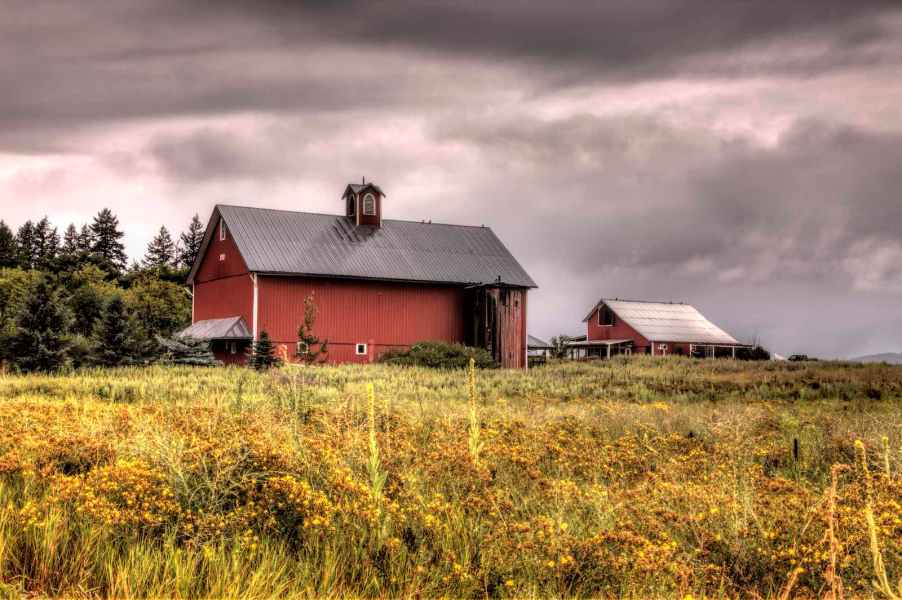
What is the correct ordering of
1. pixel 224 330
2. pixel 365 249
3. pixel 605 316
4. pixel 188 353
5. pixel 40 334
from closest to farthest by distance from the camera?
pixel 40 334 → pixel 188 353 → pixel 224 330 → pixel 365 249 → pixel 605 316

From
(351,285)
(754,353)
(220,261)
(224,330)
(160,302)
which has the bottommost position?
(754,353)

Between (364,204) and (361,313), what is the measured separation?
7.02m

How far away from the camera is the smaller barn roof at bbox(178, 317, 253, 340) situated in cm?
3656

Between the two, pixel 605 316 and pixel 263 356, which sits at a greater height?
pixel 605 316

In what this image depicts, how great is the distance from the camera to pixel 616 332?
217 feet

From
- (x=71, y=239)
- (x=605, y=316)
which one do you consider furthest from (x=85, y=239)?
(x=605, y=316)

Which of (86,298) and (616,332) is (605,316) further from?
(86,298)

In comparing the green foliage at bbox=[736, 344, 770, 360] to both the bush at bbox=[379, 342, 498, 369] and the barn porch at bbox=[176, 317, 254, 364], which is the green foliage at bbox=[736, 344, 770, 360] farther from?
the barn porch at bbox=[176, 317, 254, 364]

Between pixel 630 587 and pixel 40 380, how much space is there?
18264mm

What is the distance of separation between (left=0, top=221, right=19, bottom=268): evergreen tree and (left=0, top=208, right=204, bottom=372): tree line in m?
0.09

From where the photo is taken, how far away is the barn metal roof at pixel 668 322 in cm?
6397

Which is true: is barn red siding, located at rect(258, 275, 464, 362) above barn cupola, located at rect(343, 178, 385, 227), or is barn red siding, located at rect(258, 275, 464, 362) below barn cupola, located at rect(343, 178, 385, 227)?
below

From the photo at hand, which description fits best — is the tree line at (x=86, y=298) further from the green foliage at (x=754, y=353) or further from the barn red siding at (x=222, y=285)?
the green foliage at (x=754, y=353)

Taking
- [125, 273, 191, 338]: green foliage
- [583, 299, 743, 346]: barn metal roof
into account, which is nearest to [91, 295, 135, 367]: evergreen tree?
[125, 273, 191, 338]: green foliage
